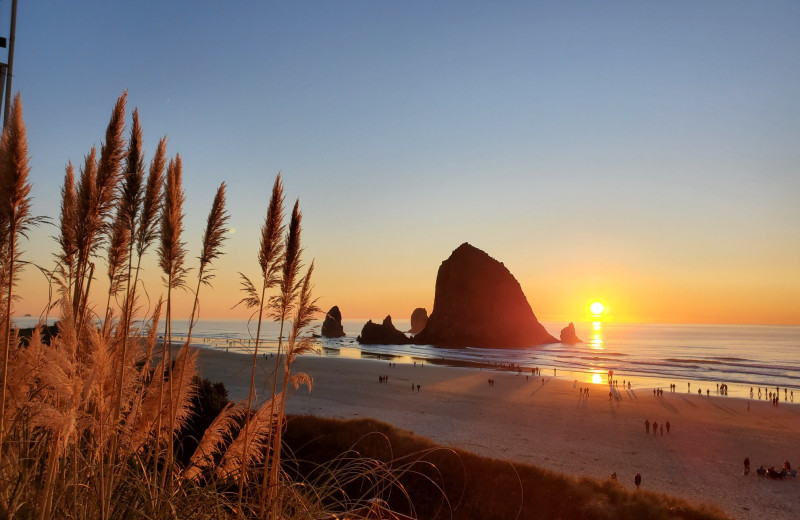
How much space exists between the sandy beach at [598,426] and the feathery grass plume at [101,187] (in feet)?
43.3

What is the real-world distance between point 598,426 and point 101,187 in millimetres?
31917

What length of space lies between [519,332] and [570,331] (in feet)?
77.7

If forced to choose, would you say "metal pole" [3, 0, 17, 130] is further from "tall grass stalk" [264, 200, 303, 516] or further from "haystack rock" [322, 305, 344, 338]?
"haystack rock" [322, 305, 344, 338]

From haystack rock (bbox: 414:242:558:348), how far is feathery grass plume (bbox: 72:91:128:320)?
106m

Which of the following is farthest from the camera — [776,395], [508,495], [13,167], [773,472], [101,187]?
[776,395]

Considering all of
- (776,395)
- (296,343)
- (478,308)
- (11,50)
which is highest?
(478,308)

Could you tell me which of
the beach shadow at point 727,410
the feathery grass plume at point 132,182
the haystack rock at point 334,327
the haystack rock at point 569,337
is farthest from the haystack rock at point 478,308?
the feathery grass plume at point 132,182

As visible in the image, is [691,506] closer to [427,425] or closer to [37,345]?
[427,425]

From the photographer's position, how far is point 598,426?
1173 inches

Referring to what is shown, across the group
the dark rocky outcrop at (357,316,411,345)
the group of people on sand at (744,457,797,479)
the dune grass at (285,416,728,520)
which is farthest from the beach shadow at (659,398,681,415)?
the dark rocky outcrop at (357,316,411,345)

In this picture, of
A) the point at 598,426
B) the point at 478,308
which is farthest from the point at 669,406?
the point at 478,308

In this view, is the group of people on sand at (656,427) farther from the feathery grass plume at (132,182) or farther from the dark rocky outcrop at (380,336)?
the dark rocky outcrop at (380,336)

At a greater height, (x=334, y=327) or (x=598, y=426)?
(x=334, y=327)

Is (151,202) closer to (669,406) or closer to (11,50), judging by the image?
(11,50)
